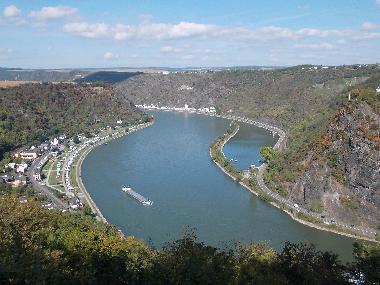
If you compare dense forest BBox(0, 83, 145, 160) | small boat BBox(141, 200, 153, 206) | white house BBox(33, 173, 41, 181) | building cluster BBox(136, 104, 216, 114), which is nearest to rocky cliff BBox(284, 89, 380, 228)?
small boat BBox(141, 200, 153, 206)

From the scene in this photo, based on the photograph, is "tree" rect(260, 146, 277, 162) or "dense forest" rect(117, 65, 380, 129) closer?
"tree" rect(260, 146, 277, 162)

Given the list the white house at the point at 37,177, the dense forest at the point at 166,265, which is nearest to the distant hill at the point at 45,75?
the white house at the point at 37,177

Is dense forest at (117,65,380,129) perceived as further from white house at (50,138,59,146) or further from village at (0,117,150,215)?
white house at (50,138,59,146)

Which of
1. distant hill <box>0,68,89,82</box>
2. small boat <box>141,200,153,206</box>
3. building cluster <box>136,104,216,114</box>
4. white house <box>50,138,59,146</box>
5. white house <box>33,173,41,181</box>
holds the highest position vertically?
distant hill <box>0,68,89,82</box>

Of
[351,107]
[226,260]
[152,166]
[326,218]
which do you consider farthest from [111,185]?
[226,260]

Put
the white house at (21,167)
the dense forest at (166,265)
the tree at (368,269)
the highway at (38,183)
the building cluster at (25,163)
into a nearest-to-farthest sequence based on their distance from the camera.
A: the dense forest at (166,265) < the tree at (368,269) < the highway at (38,183) < the building cluster at (25,163) < the white house at (21,167)

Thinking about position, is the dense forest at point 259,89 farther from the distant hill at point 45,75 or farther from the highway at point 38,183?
the distant hill at point 45,75

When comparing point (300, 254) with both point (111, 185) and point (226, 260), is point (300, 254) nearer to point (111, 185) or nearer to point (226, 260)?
point (226, 260)
